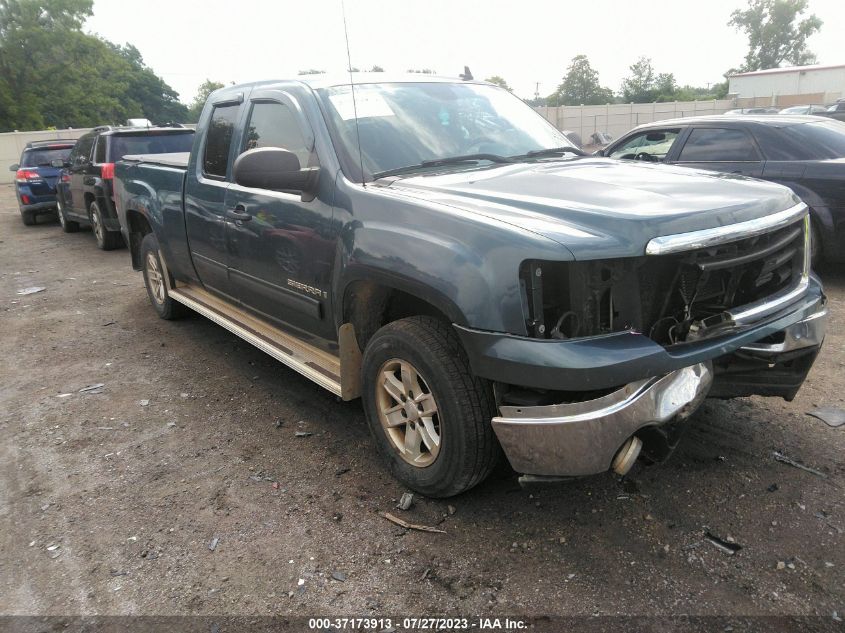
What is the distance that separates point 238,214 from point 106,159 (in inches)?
273

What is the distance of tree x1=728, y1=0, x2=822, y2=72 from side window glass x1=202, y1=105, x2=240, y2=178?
92342mm

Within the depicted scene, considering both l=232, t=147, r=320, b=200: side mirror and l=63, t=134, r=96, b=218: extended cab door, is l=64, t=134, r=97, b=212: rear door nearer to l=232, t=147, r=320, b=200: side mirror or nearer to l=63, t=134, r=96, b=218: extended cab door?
l=63, t=134, r=96, b=218: extended cab door

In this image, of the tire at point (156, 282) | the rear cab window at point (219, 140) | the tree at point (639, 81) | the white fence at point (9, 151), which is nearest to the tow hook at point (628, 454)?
the rear cab window at point (219, 140)

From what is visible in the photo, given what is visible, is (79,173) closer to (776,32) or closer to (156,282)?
(156,282)

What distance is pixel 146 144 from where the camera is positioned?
9805mm

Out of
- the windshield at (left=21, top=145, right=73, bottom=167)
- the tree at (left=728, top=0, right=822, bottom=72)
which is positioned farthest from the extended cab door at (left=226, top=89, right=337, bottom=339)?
the tree at (left=728, top=0, right=822, bottom=72)

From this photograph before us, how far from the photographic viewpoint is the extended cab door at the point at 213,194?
4.36 m

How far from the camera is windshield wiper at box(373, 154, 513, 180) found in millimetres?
3348

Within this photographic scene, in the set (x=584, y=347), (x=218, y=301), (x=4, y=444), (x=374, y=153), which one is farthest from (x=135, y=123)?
(x=584, y=347)

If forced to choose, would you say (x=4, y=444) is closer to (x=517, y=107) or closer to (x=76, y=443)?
(x=76, y=443)

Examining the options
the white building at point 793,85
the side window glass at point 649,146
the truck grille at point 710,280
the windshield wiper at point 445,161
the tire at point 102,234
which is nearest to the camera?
the truck grille at point 710,280

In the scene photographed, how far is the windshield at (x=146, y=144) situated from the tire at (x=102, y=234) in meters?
1.13

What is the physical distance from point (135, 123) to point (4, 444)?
8872 millimetres

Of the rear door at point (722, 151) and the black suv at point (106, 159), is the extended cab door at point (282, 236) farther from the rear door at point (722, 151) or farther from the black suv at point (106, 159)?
the black suv at point (106, 159)
